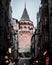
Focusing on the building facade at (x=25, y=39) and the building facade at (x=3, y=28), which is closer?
the building facade at (x=3, y=28)

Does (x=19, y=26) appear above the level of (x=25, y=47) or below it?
above

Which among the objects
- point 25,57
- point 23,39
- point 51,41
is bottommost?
point 25,57

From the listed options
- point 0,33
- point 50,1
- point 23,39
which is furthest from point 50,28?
point 23,39

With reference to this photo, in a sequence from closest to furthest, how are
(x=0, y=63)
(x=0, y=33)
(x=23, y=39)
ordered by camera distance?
(x=0, y=63) < (x=0, y=33) < (x=23, y=39)

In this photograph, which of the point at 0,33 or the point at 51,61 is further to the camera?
the point at 51,61

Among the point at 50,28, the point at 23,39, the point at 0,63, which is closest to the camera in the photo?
the point at 0,63

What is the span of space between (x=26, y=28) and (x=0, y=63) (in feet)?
274

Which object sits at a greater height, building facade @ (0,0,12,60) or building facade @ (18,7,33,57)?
building facade @ (0,0,12,60)

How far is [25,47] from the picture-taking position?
113m

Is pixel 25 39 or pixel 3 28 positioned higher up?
pixel 3 28

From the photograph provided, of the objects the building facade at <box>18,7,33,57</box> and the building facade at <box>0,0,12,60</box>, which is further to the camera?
the building facade at <box>18,7,33,57</box>

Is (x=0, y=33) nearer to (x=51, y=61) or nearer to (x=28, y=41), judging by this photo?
(x=51, y=61)

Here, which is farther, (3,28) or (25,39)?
(25,39)

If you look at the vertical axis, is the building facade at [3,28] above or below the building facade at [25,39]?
above
